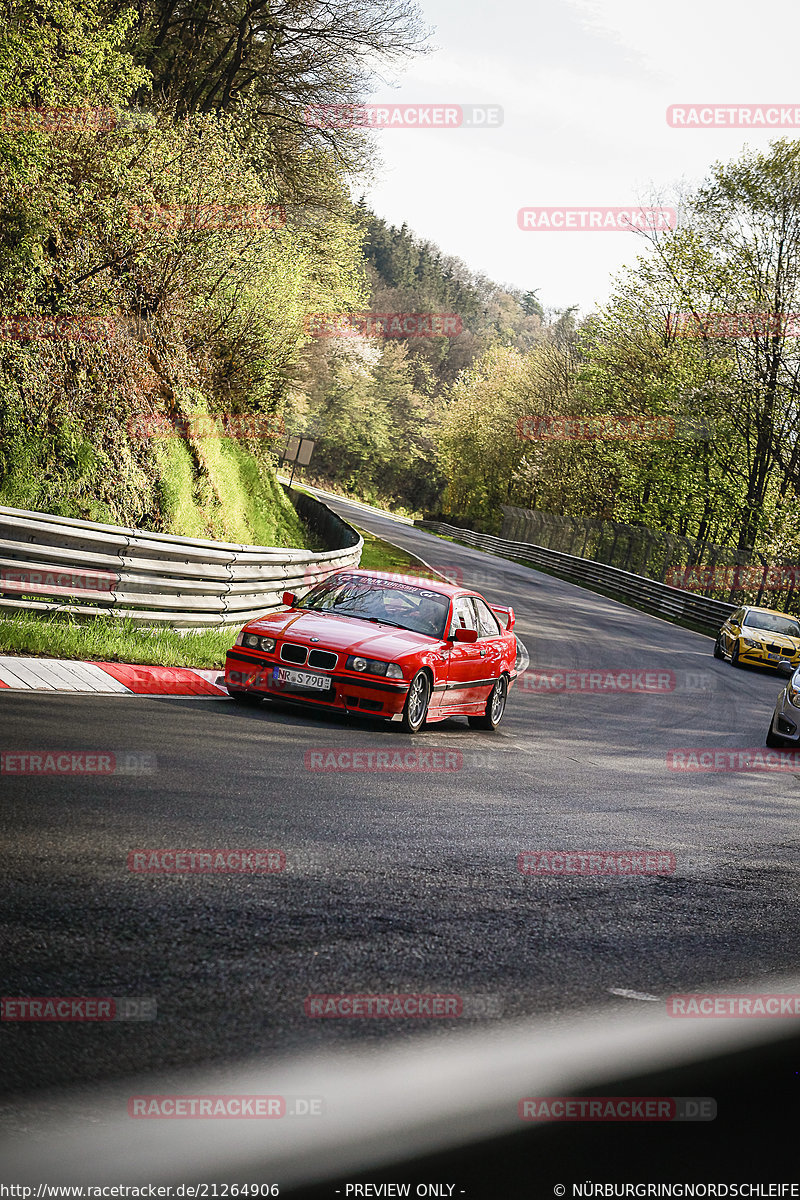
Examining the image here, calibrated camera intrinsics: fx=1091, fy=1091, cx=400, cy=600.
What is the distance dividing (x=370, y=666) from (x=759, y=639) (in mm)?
17959

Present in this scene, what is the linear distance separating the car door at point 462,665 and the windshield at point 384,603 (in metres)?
0.18

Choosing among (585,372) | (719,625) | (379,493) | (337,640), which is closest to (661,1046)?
(337,640)

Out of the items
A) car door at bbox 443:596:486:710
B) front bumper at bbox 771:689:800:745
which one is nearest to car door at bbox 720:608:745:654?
front bumper at bbox 771:689:800:745

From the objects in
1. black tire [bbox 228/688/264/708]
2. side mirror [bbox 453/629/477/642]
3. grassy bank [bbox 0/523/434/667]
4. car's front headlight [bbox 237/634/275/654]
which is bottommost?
black tire [bbox 228/688/264/708]

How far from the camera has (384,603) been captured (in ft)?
36.9

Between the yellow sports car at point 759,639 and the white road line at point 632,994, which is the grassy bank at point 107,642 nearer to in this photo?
the white road line at point 632,994

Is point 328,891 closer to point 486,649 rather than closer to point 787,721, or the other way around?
point 486,649

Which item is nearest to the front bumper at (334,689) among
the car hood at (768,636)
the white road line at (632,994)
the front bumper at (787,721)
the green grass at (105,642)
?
the green grass at (105,642)

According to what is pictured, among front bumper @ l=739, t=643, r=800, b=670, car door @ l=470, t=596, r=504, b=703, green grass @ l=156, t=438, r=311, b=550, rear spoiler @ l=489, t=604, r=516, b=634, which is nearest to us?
car door @ l=470, t=596, r=504, b=703

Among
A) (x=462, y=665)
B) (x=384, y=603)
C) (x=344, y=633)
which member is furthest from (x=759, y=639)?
(x=344, y=633)

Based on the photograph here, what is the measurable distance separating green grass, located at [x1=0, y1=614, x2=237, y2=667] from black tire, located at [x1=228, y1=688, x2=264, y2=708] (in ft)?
4.32

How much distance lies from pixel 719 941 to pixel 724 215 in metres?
40.4

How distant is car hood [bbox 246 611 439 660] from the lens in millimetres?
9758

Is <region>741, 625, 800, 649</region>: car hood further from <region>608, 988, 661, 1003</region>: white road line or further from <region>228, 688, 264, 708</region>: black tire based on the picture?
<region>608, 988, 661, 1003</region>: white road line
